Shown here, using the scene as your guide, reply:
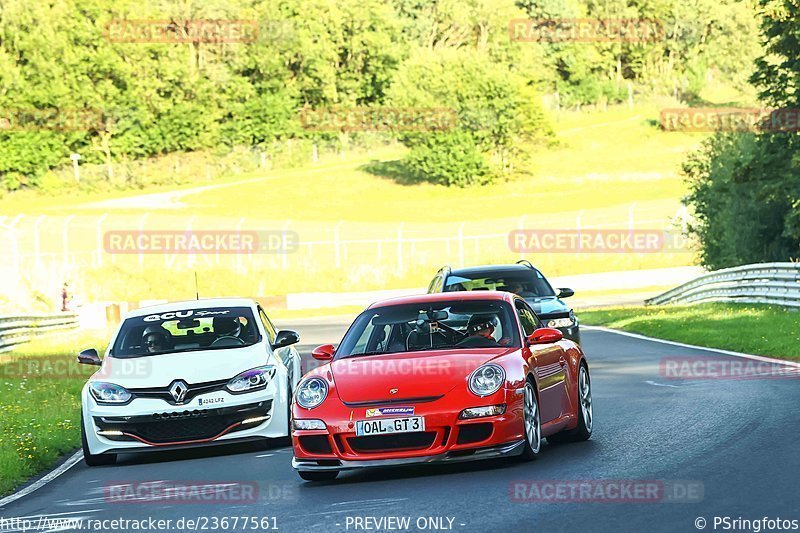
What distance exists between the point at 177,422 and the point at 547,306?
763cm

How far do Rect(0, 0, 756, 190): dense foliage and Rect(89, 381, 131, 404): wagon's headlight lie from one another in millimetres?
86067

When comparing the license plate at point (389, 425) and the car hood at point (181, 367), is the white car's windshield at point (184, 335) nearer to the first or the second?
the car hood at point (181, 367)

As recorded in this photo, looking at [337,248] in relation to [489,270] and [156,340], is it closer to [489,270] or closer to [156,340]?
[489,270]

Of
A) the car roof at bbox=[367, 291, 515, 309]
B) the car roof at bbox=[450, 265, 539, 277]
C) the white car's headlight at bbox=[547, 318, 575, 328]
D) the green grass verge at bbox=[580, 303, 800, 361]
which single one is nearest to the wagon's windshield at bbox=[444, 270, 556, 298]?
the car roof at bbox=[450, 265, 539, 277]

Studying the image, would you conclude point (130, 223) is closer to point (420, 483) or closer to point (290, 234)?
point (290, 234)

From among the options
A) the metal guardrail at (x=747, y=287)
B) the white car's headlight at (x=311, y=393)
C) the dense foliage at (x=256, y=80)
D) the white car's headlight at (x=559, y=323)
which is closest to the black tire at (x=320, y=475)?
the white car's headlight at (x=311, y=393)

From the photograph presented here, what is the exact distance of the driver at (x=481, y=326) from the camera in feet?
37.8

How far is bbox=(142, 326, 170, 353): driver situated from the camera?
1424cm

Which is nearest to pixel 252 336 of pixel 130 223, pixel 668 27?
pixel 130 223

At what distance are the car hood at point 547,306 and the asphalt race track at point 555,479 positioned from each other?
3.85m

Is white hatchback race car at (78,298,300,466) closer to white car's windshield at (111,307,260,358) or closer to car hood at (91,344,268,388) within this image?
car hood at (91,344,268,388)

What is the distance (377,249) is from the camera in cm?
6119

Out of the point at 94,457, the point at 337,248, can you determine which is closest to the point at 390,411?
the point at 94,457

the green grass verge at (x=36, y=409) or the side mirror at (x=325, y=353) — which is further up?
the side mirror at (x=325, y=353)
